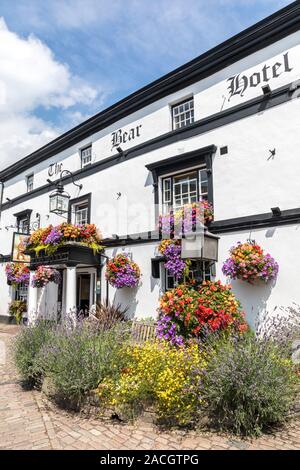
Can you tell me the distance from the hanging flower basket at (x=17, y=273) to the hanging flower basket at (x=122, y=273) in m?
6.19

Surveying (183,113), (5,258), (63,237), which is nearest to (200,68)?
(183,113)

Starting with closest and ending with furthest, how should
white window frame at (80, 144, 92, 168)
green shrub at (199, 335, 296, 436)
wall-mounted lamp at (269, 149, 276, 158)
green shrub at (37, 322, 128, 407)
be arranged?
green shrub at (199, 335, 296, 436) → green shrub at (37, 322, 128, 407) → wall-mounted lamp at (269, 149, 276, 158) → white window frame at (80, 144, 92, 168)

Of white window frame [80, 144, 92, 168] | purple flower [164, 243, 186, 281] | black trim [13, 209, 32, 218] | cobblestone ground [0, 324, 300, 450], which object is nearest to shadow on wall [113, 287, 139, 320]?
purple flower [164, 243, 186, 281]

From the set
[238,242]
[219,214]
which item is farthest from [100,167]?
[238,242]

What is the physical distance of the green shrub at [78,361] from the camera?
484cm

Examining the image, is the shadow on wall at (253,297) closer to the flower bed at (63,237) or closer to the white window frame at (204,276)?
the white window frame at (204,276)

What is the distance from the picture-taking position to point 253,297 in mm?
7711

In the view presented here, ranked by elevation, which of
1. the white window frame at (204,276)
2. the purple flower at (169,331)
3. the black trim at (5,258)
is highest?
the black trim at (5,258)

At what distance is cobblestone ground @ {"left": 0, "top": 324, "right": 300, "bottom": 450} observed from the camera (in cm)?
376

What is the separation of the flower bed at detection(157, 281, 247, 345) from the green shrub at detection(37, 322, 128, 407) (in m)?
0.99

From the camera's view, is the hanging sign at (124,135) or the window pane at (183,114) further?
the hanging sign at (124,135)

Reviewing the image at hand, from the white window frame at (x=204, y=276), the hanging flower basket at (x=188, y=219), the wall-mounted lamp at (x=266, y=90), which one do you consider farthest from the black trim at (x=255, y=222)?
the wall-mounted lamp at (x=266, y=90)

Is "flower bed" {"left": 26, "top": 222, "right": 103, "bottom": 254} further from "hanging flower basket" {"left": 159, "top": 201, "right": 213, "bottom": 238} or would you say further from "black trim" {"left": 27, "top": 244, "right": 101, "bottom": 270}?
"hanging flower basket" {"left": 159, "top": 201, "right": 213, "bottom": 238}
